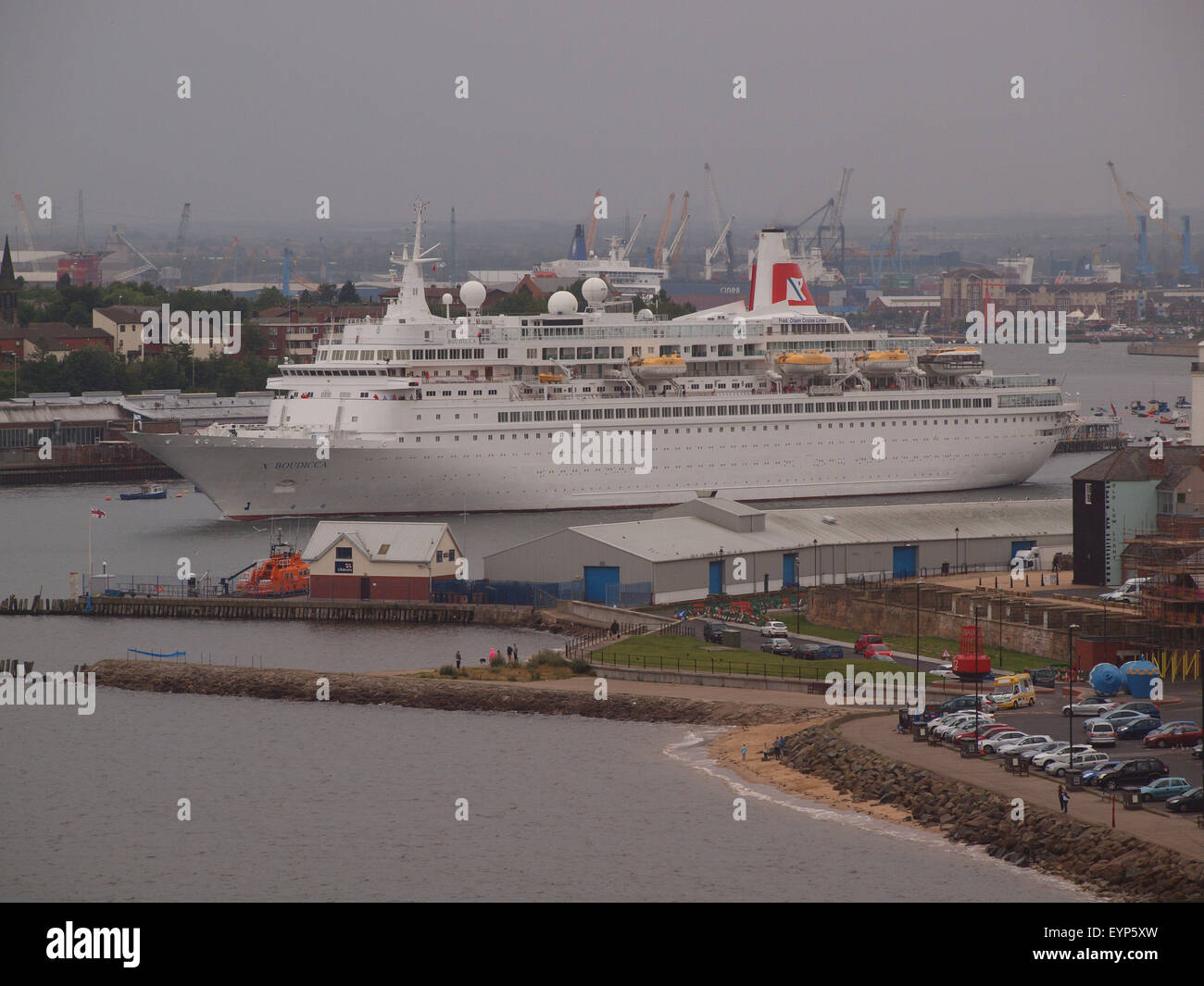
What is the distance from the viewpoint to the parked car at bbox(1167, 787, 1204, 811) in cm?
2114

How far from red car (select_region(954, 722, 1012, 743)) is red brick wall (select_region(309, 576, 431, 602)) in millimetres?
15973

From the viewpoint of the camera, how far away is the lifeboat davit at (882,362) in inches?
2437

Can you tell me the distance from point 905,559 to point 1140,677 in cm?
1342

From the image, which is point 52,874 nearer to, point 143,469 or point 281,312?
point 143,469

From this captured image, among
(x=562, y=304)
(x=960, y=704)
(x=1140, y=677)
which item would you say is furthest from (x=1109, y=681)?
(x=562, y=304)

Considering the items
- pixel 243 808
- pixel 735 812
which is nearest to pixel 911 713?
pixel 735 812

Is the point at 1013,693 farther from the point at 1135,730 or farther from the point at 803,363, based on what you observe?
the point at 803,363

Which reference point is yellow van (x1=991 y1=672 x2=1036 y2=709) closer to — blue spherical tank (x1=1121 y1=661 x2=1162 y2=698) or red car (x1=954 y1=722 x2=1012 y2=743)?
blue spherical tank (x1=1121 y1=661 x2=1162 y2=698)

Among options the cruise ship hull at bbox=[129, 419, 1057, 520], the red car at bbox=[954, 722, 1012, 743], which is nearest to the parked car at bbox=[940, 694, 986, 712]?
the red car at bbox=[954, 722, 1012, 743]

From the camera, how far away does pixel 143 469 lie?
219ft

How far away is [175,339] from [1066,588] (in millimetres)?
62923

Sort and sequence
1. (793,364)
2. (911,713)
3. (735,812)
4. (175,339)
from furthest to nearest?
(175,339) → (793,364) → (911,713) → (735,812)

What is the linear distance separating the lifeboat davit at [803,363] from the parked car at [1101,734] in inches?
1442

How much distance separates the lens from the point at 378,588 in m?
39.1
